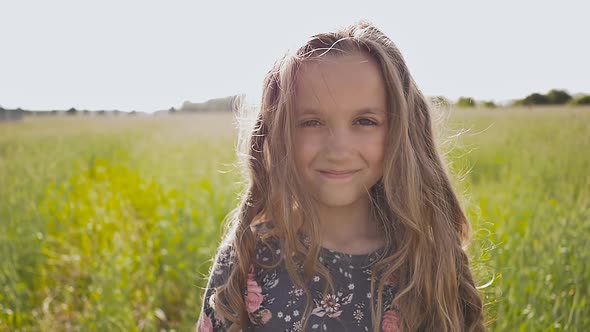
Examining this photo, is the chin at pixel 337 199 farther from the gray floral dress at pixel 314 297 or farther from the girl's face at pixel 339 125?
the gray floral dress at pixel 314 297

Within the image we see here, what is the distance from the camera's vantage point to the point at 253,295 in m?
1.59

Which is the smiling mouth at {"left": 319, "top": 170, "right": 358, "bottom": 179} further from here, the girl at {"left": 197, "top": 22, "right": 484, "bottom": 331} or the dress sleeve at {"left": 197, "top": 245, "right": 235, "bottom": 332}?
the dress sleeve at {"left": 197, "top": 245, "right": 235, "bottom": 332}

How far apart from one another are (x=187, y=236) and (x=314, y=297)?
7.25 ft

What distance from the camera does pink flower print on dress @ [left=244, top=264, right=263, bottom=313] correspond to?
1583 millimetres

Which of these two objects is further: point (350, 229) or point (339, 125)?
point (350, 229)

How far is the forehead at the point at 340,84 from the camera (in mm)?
1508

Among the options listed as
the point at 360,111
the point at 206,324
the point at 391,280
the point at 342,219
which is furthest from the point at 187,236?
the point at 360,111

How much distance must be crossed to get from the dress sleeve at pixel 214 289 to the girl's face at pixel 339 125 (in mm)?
345

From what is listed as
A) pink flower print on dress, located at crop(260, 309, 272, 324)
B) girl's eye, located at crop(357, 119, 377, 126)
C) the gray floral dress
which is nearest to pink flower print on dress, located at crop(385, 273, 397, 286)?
the gray floral dress

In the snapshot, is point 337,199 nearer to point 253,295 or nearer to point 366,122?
point 366,122

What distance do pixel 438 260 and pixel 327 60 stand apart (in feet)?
2.33

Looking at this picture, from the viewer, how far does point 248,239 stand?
64.3 inches

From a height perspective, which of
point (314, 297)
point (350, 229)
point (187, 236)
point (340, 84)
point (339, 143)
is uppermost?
point (340, 84)

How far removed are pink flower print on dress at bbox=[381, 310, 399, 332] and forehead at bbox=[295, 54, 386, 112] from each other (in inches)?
24.3
